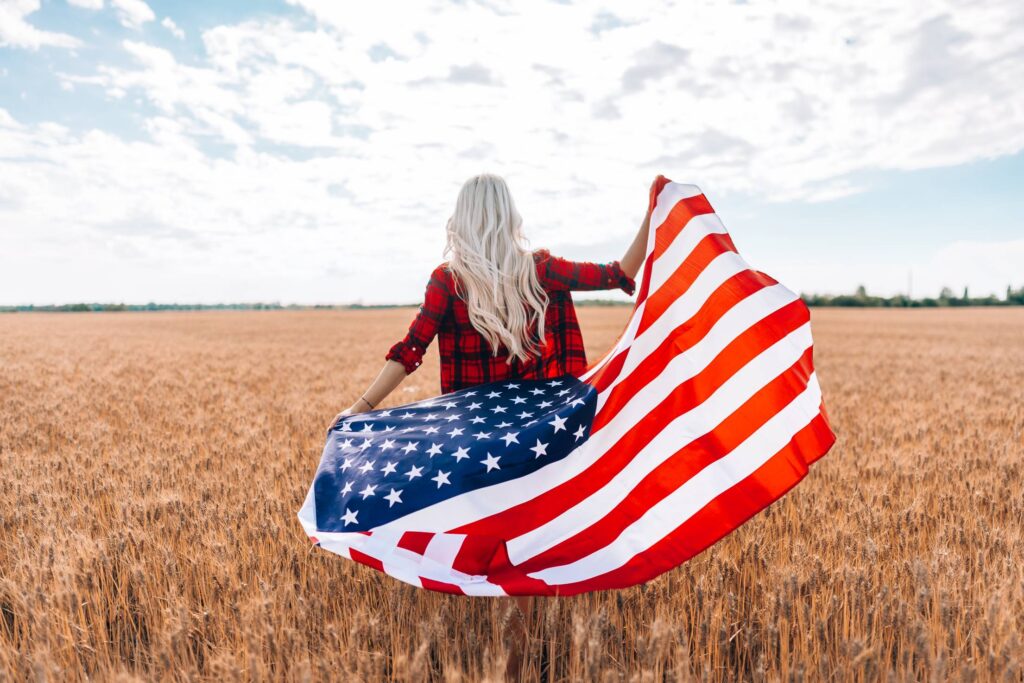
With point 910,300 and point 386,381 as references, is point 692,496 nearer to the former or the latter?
point 386,381

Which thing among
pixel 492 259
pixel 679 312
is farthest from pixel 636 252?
pixel 492 259

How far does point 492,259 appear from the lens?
2893 millimetres

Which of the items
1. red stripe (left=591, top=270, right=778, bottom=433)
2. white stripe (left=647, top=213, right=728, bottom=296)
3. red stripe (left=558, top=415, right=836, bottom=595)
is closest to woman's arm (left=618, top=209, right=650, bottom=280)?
white stripe (left=647, top=213, right=728, bottom=296)

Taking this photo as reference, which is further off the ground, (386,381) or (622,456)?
(386,381)

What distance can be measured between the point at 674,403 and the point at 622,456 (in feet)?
1.12

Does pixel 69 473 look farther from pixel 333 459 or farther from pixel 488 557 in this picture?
Answer: pixel 488 557

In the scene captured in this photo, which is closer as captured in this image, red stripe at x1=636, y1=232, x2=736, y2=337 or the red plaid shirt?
red stripe at x1=636, y1=232, x2=736, y2=337

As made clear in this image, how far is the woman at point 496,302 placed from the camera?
2.91 metres

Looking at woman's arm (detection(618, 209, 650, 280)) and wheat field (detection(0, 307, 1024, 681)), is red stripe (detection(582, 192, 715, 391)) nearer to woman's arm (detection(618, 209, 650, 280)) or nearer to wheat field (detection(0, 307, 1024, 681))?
woman's arm (detection(618, 209, 650, 280))

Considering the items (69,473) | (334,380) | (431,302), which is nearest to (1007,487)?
(431,302)

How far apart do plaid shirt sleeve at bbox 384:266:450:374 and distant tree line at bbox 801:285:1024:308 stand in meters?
89.5

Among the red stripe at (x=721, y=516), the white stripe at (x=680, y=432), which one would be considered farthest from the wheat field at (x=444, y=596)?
the white stripe at (x=680, y=432)

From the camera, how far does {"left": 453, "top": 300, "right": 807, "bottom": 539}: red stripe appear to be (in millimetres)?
2656

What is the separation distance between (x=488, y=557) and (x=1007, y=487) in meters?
4.23
